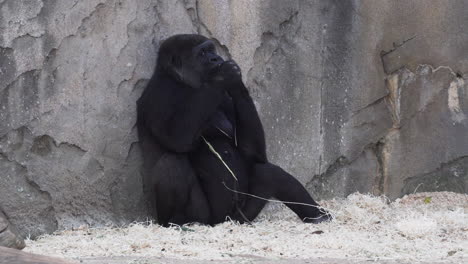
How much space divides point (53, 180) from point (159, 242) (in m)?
0.70

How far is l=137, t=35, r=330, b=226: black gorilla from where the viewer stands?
4.48 meters

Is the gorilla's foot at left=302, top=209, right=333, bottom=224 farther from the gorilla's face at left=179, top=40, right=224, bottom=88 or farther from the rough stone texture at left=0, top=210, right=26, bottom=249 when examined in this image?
the rough stone texture at left=0, top=210, right=26, bottom=249

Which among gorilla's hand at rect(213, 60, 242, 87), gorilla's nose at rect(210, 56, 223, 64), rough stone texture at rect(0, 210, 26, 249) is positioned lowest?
rough stone texture at rect(0, 210, 26, 249)

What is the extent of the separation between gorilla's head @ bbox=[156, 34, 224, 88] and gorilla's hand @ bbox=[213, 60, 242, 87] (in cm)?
8

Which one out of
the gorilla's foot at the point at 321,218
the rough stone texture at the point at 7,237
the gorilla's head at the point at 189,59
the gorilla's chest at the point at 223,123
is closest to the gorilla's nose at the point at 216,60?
the gorilla's head at the point at 189,59

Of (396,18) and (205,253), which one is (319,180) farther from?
(205,253)

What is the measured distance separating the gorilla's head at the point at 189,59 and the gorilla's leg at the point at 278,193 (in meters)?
0.59

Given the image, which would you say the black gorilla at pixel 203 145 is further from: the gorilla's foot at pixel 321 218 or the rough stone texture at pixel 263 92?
the rough stone texture at pixel 263 92

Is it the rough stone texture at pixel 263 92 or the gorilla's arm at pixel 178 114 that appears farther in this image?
the gorilla's arm at pixel 178 114

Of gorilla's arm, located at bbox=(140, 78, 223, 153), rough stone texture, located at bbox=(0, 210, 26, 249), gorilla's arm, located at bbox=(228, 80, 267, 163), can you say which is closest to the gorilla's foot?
gorilla's arm, located at bbox=(228, 80, 267, 163)

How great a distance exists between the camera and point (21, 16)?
411 cm

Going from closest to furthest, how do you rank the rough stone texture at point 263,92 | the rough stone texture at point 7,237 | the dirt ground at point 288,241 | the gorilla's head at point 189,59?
1. the rough stone texture at point 7,237
2. the dirt ground at point 288,241
3. the rough stone texture at point 263,92
4. the gorilla's head at point 189,59

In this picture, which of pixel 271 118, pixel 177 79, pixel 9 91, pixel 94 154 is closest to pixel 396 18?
pixel 271 118

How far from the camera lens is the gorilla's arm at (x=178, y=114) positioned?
4457mm
